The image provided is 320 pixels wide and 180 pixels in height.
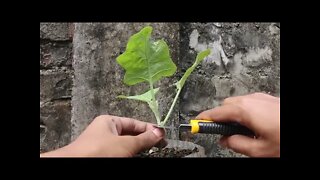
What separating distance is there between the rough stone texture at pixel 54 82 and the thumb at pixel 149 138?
554 millimetres

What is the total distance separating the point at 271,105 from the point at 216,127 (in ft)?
0.46

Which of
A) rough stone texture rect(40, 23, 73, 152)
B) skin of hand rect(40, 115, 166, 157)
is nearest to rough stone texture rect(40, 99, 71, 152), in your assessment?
rough stone texture rect(40, 23, 73, 152)

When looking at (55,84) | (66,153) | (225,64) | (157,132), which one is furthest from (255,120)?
(55,84)

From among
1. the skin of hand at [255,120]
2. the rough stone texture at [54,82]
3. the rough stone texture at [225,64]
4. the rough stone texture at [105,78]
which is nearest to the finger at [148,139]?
the skin of hand at [255,120]

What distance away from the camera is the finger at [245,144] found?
1.02 meters

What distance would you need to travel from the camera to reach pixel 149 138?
1.06 metres

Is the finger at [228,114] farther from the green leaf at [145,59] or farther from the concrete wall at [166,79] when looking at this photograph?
the concrete wall at [166,79]

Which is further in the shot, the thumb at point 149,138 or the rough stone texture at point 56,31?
the rough stone texture at point 56,31

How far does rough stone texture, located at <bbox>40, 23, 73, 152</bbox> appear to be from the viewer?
1.55 m

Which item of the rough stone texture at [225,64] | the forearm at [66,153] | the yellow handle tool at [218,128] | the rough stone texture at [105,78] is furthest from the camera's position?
the rough stone texture at [225,64]

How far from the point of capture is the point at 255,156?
1.03 metres

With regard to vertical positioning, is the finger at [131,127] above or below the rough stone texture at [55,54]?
below

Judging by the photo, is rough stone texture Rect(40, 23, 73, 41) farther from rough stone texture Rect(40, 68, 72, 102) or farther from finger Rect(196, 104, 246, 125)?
finger Rect(196, 104, 246, 125)

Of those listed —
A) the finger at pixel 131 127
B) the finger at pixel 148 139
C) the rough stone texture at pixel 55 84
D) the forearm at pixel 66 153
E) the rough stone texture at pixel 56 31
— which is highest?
the rough stone texture at pixel 56 31
